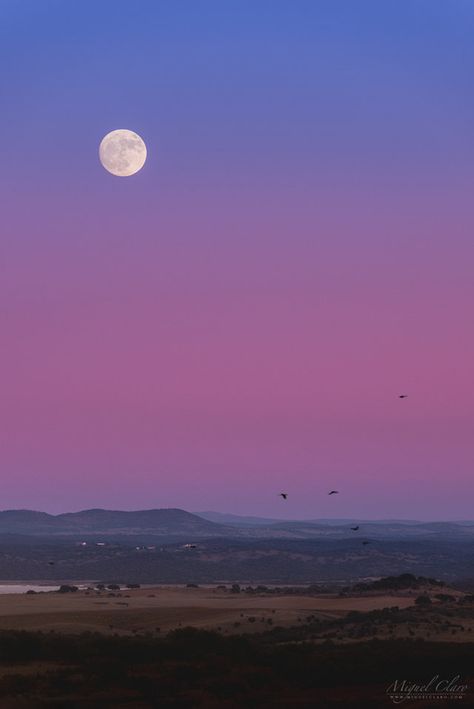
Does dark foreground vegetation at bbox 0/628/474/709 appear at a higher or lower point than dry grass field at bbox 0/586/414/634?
lower

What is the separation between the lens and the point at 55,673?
147 feet

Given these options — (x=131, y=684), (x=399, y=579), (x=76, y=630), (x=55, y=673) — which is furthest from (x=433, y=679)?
(x=399, y=579)

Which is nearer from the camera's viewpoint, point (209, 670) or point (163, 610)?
point (209, 670)

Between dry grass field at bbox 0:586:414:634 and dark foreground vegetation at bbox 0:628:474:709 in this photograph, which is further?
dry grass field at bbox 0:586:414:634

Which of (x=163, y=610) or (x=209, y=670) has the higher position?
(x=163, y=610)

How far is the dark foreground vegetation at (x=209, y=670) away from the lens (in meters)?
38.4

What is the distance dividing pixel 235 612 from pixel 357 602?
994 centimetres

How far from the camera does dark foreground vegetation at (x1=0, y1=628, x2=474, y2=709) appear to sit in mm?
38375

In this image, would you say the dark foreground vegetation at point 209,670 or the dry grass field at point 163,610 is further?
the dry grass field at point 163,610

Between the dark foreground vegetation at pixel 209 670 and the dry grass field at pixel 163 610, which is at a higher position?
the dry grass field at pixel 163 610

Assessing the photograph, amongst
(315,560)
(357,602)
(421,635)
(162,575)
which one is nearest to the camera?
(421,635)

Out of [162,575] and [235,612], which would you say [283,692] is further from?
[162,575]

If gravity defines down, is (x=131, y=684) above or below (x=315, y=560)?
below

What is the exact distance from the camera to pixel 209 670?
45281 mm
